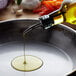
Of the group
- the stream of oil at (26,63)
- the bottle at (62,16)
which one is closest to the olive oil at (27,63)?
the stream of oil at (26,63)

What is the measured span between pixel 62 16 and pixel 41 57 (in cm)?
14

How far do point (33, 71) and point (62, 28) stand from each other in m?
0.19

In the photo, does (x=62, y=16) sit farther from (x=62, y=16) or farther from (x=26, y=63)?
(x=26, y=63)

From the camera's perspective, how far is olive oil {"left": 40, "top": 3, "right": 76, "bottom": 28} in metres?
0.69

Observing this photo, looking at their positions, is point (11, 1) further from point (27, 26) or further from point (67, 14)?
point (67, 14)

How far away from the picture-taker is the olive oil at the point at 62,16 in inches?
27.1

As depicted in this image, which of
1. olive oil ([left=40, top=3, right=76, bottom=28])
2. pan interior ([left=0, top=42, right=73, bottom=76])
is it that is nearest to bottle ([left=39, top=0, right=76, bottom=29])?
olive oil ([left=40, top=3, right=76, bottom=28])

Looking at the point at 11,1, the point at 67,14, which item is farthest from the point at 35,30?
the point at 11,1

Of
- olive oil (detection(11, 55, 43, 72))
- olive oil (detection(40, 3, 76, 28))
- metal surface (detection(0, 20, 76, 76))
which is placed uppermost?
olive oil (detection(40, 3, 76, 28))

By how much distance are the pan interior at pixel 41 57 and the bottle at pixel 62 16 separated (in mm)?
104

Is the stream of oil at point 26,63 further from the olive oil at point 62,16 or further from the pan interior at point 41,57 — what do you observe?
the olive oil at point 62,16

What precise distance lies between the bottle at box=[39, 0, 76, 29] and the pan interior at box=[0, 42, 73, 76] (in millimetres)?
104

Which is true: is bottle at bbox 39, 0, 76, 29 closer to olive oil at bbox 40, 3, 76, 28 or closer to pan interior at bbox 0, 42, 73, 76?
olive oil at bbox 40, 3, 76, 28

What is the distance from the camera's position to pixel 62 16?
0.76m
